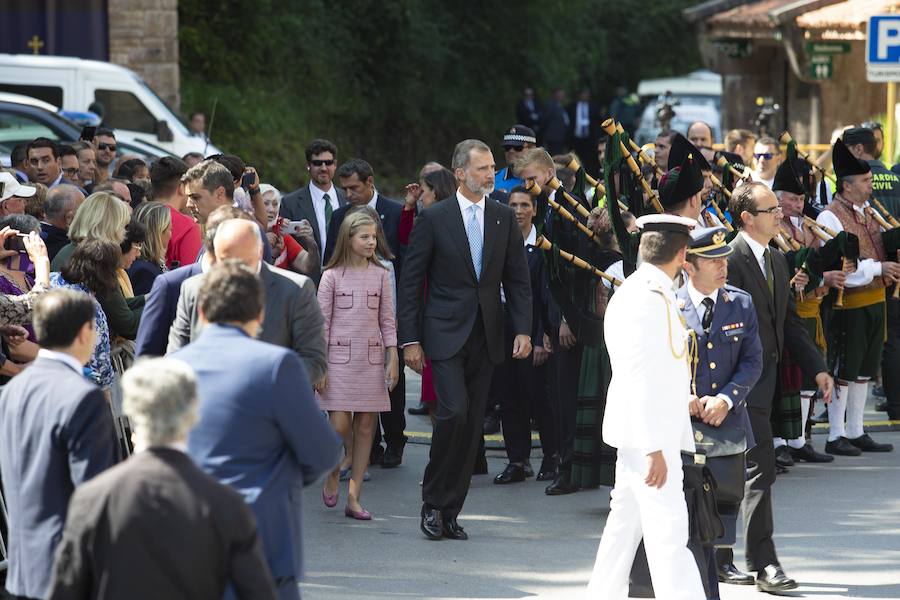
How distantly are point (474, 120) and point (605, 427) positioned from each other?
31288 millimetres

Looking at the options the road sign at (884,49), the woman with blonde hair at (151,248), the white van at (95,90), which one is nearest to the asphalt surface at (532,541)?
the woman with blonde hair at (151,248)

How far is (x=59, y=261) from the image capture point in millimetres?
8461

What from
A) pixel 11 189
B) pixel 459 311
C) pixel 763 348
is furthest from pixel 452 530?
pixel 11 189

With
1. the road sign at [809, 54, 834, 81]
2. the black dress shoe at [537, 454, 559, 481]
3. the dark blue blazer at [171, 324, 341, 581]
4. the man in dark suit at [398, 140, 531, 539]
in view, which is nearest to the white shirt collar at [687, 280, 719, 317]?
the man in dark suit at [398, 140, 531, 539]

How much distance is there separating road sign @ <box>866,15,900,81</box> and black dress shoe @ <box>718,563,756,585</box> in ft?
22.3

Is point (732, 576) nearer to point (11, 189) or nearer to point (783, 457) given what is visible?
point (783, 457)

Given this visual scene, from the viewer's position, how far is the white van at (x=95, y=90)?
20.5 m

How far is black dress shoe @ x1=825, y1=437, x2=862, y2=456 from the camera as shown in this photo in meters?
10.5

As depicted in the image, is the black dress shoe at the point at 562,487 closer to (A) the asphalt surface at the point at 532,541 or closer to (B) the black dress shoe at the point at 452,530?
(A) the asphalt surface at the point at 532,541

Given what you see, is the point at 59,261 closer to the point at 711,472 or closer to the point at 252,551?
the point at 711,472

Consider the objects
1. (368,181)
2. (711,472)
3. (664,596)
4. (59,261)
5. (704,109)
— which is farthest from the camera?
(704,109)

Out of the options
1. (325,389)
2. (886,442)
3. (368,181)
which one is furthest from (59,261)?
(886,442)

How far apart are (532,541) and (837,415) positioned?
3333mm

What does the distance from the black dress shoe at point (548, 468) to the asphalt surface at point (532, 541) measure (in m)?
Result: 0.15
